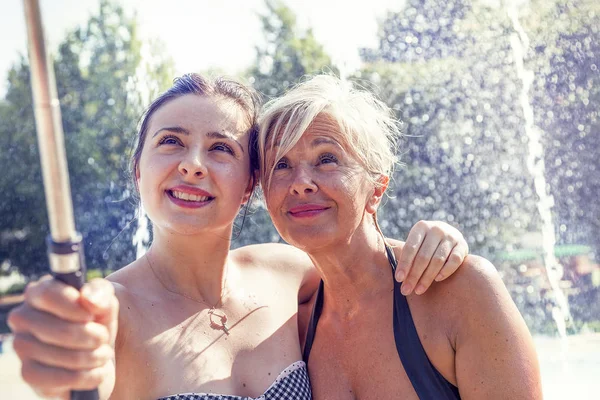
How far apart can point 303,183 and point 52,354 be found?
156cm

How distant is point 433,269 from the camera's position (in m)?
2.76

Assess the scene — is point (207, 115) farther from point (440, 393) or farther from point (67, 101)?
point (67, 101)

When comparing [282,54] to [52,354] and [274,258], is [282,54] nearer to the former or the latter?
[274,258]

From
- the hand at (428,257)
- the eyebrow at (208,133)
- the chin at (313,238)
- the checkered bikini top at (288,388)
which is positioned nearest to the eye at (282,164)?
the eyebrow at (208,133)

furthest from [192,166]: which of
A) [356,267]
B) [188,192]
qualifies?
[356,267]

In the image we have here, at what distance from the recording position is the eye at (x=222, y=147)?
3019 mm

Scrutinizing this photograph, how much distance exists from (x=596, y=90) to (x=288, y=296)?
21.1 ft

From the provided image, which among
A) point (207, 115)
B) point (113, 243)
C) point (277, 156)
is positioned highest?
point (207, 115)

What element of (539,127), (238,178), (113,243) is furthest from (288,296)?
(539,127)

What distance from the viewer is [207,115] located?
9.95 ft

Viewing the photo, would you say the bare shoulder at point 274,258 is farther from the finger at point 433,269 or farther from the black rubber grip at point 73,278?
the black rubber grip at point 73,278

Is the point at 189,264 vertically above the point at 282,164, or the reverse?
the point at 282,164

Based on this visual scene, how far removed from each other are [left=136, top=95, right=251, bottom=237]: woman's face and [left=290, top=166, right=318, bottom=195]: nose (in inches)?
11.1

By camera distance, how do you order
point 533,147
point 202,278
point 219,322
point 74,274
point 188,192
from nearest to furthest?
point 74,274 < point 188,192 < point 219,322 < point 202,278 < point 533,147
